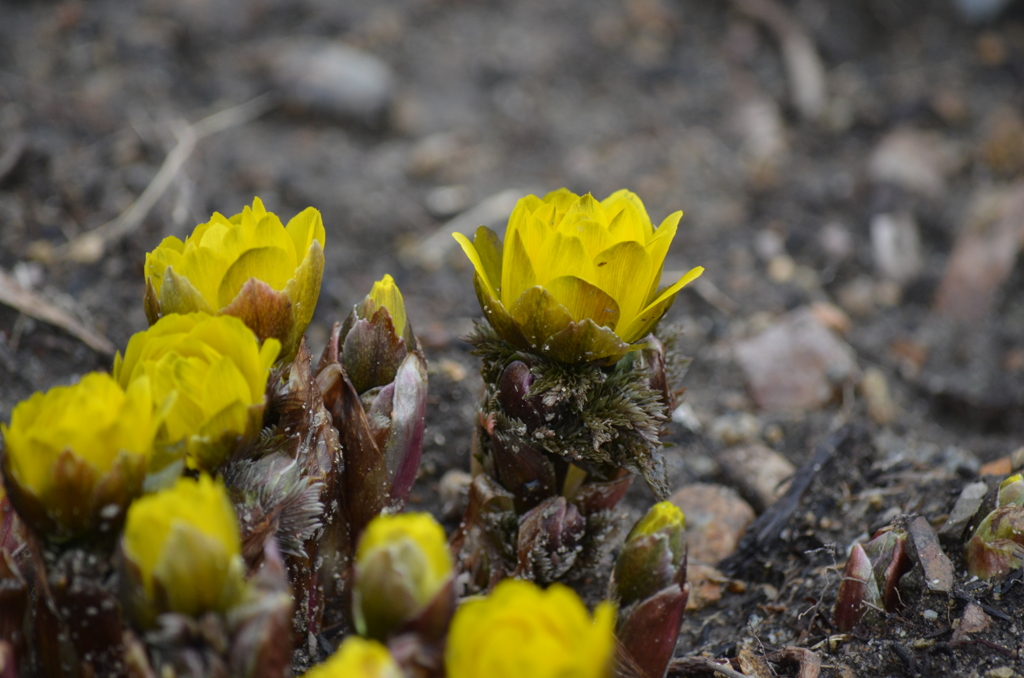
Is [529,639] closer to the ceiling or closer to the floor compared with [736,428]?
closer to the ceiling

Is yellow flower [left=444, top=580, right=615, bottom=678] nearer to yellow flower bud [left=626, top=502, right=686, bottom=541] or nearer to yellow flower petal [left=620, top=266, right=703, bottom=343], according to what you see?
yellow flower bud [left=626, top=502, right=686, bottom=541]

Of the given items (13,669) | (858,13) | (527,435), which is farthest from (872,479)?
(858,13)

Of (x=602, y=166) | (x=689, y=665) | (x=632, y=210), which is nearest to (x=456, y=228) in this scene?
(x=602, y=166)

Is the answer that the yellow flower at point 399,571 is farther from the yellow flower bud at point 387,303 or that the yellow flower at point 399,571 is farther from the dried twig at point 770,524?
the dried twig at point 770,524

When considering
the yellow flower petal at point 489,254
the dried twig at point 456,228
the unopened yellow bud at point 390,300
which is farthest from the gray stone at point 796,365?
the unopened yellow bud at point 390,300

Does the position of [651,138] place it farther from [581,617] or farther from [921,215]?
[581,617]

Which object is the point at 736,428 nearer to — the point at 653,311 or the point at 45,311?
the point at 653,311
